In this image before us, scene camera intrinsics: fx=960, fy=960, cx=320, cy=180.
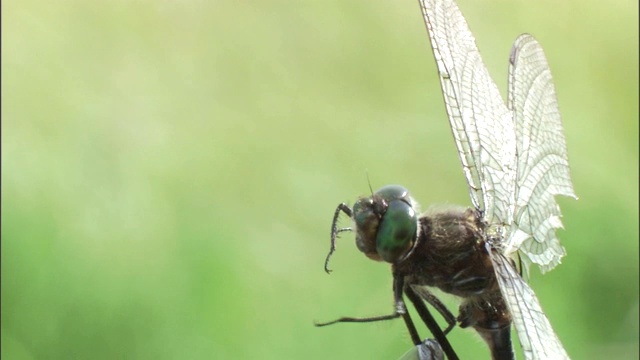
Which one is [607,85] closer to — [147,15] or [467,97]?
[147,15]

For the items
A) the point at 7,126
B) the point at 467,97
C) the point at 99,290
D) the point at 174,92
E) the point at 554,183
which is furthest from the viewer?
the point at 174,92

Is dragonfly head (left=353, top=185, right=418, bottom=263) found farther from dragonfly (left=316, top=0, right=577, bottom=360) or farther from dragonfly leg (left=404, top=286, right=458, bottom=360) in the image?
dragonfly leg (left=404, top=286, right=458, bottom=360)

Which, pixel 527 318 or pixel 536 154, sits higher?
pixel 536 154

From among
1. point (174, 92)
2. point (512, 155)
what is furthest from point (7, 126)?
point (512, 155)

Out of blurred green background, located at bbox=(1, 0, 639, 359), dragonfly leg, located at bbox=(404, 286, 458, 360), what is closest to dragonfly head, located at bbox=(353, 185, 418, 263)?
dragonfly leg, located at bbox=(404, 286, 458, 360)

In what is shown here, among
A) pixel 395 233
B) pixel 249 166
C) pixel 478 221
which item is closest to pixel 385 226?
pixel 395 233

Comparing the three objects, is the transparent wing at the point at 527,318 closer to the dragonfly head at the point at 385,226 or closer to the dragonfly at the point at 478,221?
the dragonfly at the point at 478,221

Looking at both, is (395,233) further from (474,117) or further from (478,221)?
(474,117)
